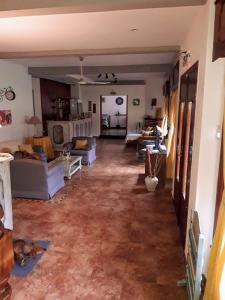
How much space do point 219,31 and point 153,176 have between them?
328 centimetres

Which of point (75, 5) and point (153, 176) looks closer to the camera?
point (75, 5)

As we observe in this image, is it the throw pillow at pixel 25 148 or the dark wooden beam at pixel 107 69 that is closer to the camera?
the throw pillow at pixel 25 148

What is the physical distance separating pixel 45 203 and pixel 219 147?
3.14 metres

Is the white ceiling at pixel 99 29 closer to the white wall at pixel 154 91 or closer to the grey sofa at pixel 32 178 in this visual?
the grey sofa at pixel 32 178

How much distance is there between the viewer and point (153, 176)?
4770mm

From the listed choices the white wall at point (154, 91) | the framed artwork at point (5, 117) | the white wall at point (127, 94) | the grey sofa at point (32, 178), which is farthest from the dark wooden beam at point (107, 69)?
the white wall at point (127, 94)

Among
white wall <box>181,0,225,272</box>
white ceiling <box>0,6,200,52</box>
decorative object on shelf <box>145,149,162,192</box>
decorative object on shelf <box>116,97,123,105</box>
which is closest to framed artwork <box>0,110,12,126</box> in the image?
white ceiling <box>0,6,200,52</box>

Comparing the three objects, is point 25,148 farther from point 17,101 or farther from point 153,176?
point 153,176

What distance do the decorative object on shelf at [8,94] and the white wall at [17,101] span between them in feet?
0.26

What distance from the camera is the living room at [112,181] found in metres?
2.13

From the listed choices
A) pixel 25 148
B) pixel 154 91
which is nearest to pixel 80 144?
pixel 25 148

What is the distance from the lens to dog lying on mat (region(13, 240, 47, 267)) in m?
2.56

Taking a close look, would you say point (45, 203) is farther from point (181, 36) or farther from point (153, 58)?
point (153, 58)

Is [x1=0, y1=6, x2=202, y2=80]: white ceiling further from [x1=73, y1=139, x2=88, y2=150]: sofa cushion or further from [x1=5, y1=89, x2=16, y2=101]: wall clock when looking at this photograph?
[x1=73, y1=139, x2=88, y2=150]: sofa cushion
